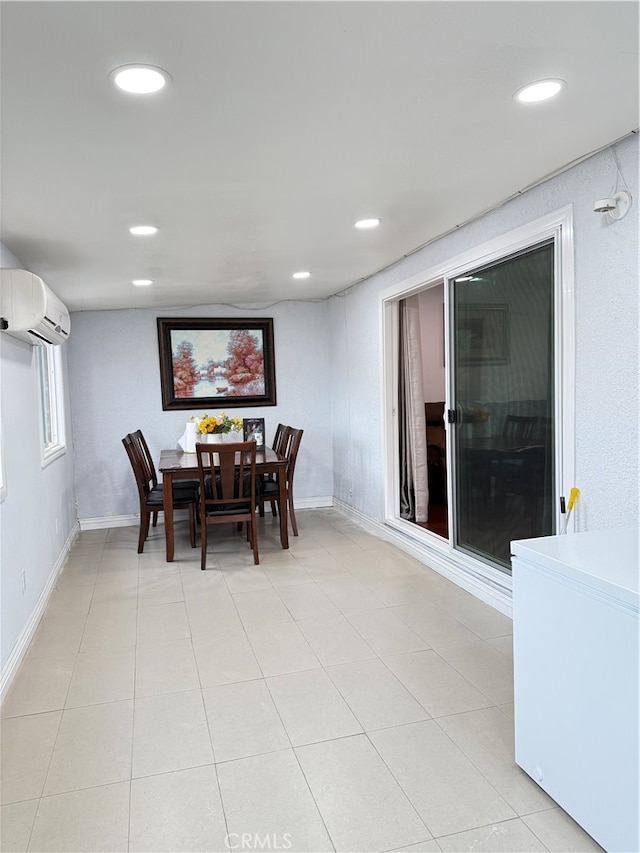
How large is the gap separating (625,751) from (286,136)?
216cm

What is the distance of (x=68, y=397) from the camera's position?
226 inches

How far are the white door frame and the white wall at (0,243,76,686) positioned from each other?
8.30ft

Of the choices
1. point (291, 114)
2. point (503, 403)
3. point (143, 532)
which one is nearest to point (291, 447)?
point (143, 532)

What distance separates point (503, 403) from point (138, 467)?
2.95m

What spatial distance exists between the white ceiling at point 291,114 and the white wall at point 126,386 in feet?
8.04

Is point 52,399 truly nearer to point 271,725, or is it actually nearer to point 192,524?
point 192,524

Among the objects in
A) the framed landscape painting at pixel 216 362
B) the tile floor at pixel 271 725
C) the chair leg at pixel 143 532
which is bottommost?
the tile floor at pixel 271 725

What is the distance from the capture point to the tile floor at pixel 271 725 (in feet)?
5.87

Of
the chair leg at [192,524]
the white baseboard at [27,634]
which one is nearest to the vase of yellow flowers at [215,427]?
the chair leg at [192,524]

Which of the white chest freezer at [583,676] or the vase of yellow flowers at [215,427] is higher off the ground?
the vase of yellow flowers at [215,427]

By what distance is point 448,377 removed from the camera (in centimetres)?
379

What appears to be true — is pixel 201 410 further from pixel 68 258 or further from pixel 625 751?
pixel 625 751

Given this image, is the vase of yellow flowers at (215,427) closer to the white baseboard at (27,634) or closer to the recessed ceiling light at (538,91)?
the white baseboard at (27,634)

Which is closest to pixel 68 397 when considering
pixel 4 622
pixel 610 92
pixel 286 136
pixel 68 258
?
pixel 68 258
